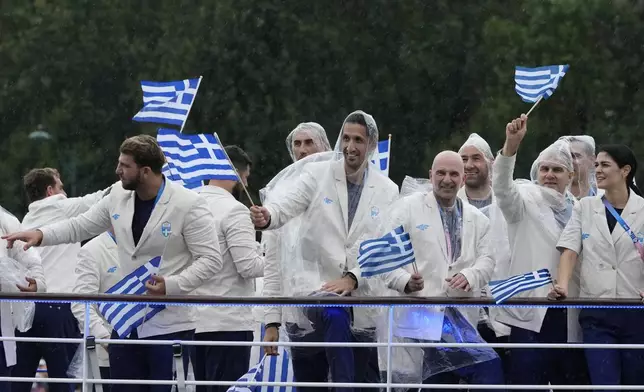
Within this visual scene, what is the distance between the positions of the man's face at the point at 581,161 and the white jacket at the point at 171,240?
112 inches

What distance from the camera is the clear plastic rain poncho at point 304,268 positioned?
1050 cm

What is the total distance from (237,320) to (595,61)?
23678 mm

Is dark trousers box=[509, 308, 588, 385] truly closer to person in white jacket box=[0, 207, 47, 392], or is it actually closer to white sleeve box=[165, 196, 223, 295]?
white sleeve box=[165, 196, 223, 295]

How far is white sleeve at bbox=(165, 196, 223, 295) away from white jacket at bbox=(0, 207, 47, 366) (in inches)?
60.3

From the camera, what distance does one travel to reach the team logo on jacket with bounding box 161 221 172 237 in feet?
34.3

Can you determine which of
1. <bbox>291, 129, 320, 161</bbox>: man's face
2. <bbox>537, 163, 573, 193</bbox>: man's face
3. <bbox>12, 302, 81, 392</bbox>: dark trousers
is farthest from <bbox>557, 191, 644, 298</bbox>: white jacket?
<bbox>12, 302, 81, 392</bbox>: dark trousers

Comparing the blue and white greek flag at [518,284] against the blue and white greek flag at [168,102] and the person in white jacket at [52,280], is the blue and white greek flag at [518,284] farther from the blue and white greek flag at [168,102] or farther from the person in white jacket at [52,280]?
the blue and white greek flag at [168,102]

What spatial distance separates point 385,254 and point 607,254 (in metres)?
1.50

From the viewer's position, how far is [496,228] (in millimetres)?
10961

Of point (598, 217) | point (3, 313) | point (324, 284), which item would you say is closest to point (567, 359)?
point (598, 217)

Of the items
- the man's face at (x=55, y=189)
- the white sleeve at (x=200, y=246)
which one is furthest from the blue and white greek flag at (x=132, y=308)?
the man's face at (x=55, y=189)

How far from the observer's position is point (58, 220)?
43.2ft

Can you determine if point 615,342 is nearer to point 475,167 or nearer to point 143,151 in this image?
point 475,167

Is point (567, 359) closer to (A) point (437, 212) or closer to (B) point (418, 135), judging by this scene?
(A) point (437, 212)
